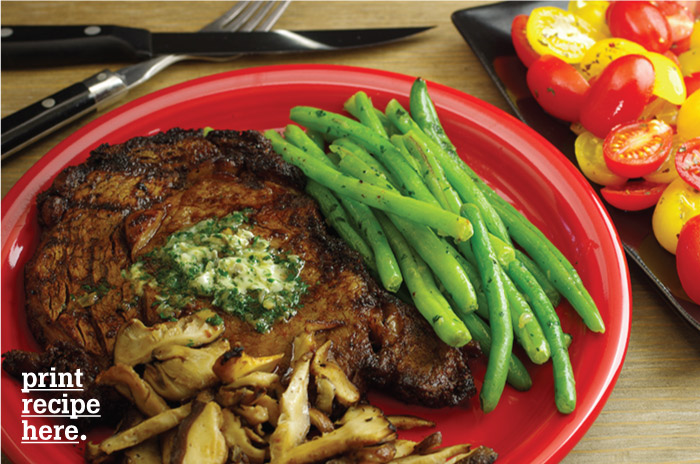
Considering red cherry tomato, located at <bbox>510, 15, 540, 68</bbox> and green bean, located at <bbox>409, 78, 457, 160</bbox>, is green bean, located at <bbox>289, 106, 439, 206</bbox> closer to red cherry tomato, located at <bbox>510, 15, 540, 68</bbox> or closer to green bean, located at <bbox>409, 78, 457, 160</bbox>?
green bean, located at <bbox>409, 78, 457, 160</bbox>

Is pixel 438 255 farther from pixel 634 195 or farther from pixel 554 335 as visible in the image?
pixel 634 195

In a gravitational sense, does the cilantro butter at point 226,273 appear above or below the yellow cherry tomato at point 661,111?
below

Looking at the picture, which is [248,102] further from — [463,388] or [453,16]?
[463,388]

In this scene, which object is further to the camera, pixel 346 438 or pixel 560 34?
pixel 560 34

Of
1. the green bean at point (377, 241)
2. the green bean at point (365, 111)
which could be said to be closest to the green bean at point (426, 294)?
the green bean at point (377, 241)

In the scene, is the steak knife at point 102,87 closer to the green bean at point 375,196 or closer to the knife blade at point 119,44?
the knife blade at point 119,44

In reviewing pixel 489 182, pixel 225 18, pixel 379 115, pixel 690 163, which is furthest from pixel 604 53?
pixel 225 18
